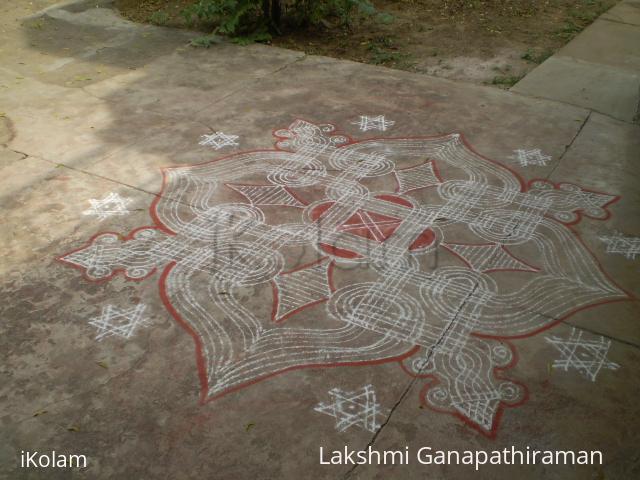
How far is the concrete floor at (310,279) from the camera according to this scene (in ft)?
7.20

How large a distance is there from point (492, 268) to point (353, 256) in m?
0.70

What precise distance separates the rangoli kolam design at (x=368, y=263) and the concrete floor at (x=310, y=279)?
1 centimetres

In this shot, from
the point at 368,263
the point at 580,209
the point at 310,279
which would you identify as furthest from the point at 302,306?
the point at 580,209

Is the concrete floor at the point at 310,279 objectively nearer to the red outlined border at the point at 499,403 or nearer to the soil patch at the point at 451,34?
the red outlined border at the point at 499,403

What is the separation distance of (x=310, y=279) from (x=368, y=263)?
1.05ft

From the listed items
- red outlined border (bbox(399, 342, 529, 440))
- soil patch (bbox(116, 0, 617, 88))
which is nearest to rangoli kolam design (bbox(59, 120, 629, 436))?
red outlined border (bbox(399, 342, 529, 440))

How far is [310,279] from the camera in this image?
293 centimetres

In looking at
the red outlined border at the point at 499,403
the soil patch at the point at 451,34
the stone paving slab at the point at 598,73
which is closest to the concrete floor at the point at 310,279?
the red outlined border at the point at 499,403

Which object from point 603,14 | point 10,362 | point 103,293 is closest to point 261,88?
point 103,293

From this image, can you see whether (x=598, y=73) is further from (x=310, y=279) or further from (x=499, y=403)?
(x=499, y=403)

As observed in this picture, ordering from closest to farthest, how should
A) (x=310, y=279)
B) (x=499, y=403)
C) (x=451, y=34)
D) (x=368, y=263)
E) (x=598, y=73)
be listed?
(x=499, y=403) → (x=310, y=279) → (x=368, y=263) → (x=598, y=73) → (x=451, y=34)

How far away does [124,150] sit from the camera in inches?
159

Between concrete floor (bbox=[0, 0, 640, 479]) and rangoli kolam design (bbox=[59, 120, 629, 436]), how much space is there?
1 cm

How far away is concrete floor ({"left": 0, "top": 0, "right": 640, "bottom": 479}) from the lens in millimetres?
2195
